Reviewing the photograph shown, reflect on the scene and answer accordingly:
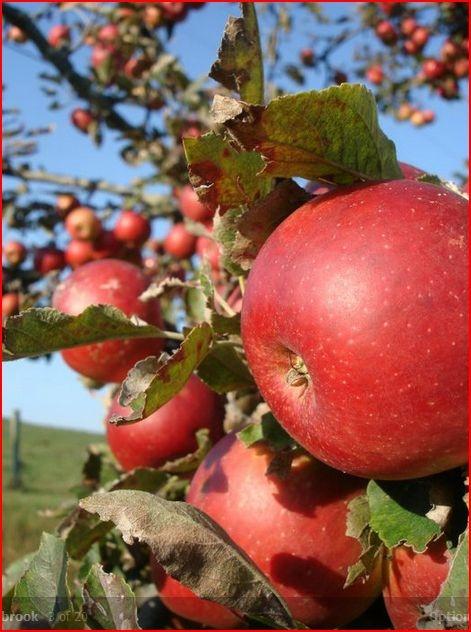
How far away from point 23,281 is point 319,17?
3.10 metres

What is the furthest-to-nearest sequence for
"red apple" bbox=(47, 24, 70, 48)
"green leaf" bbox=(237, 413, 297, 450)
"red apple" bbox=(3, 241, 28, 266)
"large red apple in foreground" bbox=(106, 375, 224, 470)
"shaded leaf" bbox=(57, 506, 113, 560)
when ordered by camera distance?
"red apple" bbox=(47, 24, 70, 48), "red apple" bbox=(3, 241, 28, 266), "large red apple in foreground" bbox=(106, 375, 224, 470), "shaded leaf" bbox=(57, 506, 113, 560), "green leaf" bbox=(237, 413, 297, 450)

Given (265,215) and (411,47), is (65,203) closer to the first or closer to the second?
(265,215)

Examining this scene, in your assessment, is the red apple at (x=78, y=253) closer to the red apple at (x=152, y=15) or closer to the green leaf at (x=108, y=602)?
the red apple at (x=152, y=15)

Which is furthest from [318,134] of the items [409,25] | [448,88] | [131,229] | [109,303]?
[409,25]

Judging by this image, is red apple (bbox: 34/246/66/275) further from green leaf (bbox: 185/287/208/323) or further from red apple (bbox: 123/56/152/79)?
green leaf (bbox: 185/287/208/323)

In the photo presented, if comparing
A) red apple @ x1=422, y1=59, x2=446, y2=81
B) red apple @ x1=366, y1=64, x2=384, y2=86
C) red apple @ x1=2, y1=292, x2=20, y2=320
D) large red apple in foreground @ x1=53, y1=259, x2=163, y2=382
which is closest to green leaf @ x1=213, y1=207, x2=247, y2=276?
large red apple in foreground @ x1=53, y1=259, x2=163, y2=382

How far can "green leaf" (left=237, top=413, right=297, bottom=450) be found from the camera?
0.75 meters

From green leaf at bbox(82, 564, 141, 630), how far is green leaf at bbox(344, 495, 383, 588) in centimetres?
20

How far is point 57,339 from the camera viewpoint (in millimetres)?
744

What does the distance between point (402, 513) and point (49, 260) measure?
2.20 meters

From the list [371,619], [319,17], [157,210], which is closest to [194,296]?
[371,619]

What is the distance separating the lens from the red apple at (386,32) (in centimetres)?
520

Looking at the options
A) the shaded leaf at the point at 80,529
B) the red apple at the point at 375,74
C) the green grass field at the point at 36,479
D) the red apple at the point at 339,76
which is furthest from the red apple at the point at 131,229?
the red apple at the point at 375,74

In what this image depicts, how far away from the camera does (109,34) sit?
12.2 feet
